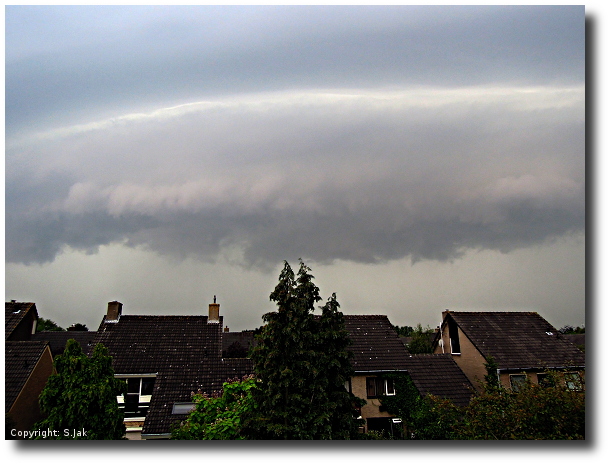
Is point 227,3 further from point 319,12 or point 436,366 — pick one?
point 436,366

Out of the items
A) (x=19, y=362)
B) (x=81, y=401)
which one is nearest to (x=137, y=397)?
(x=19, y=362)

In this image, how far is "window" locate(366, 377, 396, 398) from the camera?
43.5ft

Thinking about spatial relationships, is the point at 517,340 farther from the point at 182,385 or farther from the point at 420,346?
the point at 182,385

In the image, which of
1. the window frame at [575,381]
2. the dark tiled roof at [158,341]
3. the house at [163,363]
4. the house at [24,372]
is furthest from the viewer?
the dark tiled roof at [158,341]

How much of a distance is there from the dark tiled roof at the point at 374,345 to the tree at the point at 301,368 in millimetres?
4378

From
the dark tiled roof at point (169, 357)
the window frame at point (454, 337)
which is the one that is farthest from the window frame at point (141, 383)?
the window frame at point (454, 337)

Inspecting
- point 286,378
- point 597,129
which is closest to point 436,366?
point 286,378

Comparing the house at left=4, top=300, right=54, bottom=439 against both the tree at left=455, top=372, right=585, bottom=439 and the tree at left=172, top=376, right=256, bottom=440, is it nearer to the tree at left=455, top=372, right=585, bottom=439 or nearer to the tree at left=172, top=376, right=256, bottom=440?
the tree at left=172, top=376, right=256, bottom=440

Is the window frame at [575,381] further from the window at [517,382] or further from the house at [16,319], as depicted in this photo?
the house at [16,319]

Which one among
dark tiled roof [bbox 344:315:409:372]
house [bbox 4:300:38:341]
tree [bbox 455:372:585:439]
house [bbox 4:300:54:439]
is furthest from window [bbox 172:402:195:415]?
tree [bbox 455:372:585:439]

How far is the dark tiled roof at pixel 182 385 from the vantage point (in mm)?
10820

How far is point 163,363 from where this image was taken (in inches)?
509

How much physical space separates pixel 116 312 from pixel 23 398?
4.35m
